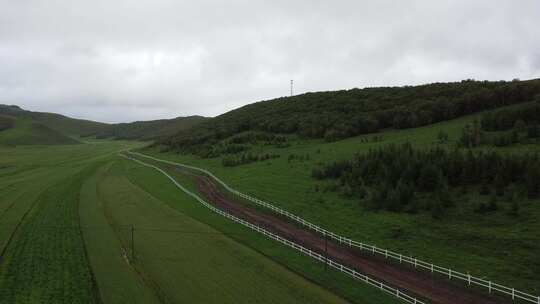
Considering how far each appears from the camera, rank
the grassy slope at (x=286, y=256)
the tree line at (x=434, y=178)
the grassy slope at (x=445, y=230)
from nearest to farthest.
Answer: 1. the grassy slope at (x=286, y=256)
2. the grassy slope at (x=445, y=230)
3. the tree line at (x=434, y=178)

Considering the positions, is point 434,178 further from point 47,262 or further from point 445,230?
point 47,262

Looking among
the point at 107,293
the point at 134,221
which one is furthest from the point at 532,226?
the point at 134,221

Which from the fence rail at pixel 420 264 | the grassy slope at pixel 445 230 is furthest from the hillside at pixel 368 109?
the fence rail at pixel 420 264

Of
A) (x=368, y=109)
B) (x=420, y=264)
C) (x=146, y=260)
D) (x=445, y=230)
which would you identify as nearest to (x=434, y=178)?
(x=445, y=230)

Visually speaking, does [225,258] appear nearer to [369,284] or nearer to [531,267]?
[369,284]

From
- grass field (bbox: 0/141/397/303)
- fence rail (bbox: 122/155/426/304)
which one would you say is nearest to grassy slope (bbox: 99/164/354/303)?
grass field (bbox: 0/141/397/303)

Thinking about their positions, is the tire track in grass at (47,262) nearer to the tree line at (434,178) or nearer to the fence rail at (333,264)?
the fence rail at (333,264)
